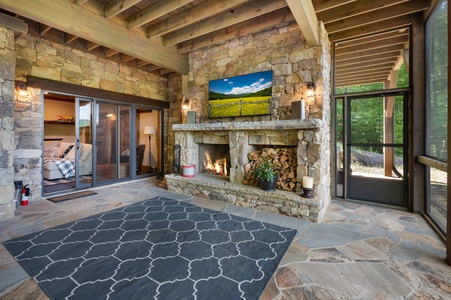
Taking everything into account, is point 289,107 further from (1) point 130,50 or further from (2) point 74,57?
(2) point 74,57

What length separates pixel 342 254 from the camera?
2184mm

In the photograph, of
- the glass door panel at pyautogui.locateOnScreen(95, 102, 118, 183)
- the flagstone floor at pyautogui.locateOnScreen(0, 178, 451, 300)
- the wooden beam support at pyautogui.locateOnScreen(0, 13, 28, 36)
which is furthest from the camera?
the glass door panel at pyautogui.locateOnScreen(95, 102, 118, 183)

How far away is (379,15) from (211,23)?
274 centimetres

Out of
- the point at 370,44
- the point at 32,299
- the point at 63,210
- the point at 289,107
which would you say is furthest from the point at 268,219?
the point at 370,44

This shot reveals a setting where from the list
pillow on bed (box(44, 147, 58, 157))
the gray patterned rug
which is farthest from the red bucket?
pillow on bed (box(44, 147, 58, 157))

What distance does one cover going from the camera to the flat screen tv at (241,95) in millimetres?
3953

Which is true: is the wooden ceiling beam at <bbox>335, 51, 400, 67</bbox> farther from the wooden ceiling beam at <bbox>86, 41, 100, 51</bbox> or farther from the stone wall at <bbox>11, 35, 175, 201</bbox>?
the stone wall at <bbox>11, 35, 175, 201</bbox>

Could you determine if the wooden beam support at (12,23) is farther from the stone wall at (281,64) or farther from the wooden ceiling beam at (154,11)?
the stone wall at (281,64)

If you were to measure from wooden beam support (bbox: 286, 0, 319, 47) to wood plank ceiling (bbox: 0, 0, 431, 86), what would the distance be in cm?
11

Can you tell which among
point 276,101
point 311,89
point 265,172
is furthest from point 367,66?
point 265,172

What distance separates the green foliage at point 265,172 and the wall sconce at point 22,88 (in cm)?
429

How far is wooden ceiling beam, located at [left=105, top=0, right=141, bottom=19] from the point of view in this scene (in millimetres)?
3052

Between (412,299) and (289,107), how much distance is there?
2.88 meters

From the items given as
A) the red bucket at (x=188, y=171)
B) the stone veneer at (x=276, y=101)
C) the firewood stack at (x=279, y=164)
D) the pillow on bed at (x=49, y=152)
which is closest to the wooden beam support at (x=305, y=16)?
the stone veneer at (x=276, y=101)
